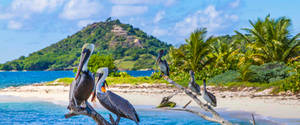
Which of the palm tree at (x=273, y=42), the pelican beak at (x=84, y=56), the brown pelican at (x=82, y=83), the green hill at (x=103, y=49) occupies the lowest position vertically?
the brown pelican at (x=82, y=83)

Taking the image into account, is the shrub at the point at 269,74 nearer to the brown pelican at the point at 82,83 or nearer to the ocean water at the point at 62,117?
the ocean water at the point at 62,117

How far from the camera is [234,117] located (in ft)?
34.7

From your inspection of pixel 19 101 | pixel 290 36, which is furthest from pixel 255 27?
pixel 19 101

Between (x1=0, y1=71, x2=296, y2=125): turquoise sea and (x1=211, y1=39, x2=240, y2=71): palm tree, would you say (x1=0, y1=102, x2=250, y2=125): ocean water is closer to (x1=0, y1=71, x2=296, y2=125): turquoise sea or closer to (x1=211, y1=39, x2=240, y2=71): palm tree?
(x1=0, y1=71, x2=296, y2=125): turquoise sea

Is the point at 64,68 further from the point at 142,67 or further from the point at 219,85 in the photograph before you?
the point at 219,85

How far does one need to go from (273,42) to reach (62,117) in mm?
12038

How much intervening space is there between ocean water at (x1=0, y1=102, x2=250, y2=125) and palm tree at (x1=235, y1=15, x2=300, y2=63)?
8.54 meters

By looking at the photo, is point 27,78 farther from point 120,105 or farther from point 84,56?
point 84,56

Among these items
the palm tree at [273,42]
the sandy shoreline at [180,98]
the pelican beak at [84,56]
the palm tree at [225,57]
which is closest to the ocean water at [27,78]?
the sandy shoreline at [180,98]

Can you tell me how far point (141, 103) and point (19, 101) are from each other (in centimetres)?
655

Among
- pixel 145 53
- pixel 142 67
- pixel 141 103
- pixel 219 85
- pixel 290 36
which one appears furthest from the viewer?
pixel 145 53

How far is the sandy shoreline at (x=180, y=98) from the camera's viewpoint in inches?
438

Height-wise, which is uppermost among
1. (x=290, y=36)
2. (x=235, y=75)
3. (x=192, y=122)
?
(x=290, y=36)

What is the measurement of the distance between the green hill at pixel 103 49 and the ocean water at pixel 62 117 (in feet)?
269
